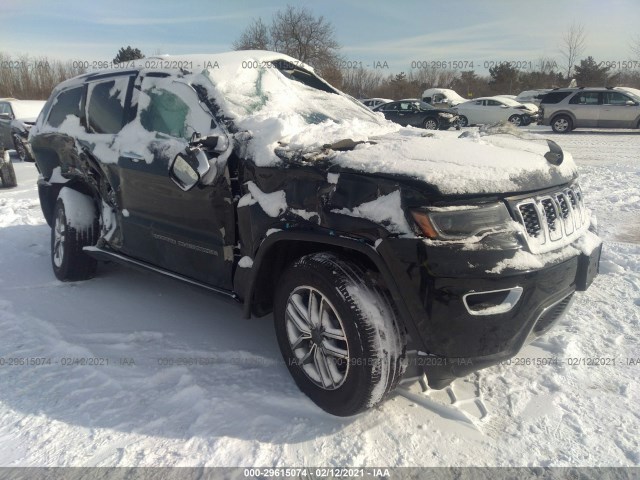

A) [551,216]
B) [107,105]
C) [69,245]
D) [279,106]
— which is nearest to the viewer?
[551,216]

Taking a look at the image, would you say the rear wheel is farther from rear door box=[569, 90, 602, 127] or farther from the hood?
the hood

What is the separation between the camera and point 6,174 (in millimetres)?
9375

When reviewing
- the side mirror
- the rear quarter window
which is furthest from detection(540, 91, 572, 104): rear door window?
the side mirror

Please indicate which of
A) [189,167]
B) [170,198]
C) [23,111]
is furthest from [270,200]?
[23,111]

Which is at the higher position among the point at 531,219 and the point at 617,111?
the point at 617,111

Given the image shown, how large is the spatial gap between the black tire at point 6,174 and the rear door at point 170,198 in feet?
23.9

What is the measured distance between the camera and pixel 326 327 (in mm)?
2443

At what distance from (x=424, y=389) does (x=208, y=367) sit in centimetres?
130

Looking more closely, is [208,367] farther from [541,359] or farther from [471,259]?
[541,359]

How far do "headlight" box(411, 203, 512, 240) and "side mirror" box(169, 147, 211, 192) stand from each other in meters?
1.24

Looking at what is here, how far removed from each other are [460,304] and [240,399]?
1.32 metres

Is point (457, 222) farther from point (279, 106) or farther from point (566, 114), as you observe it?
point (566, 114)

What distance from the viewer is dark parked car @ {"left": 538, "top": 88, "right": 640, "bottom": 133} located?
1753 centimetres

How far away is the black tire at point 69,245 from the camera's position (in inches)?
167
